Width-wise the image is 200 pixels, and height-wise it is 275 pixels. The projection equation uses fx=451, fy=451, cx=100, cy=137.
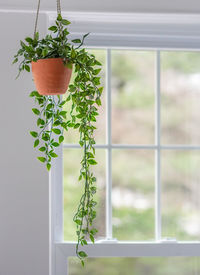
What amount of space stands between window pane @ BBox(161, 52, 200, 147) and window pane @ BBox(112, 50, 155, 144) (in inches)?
2.5

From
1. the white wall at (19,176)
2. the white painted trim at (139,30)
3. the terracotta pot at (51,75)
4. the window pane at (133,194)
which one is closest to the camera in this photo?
the terracotta pot at (51,75)

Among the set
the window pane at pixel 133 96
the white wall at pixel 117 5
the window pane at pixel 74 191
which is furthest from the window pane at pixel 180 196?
the white wall at pixel 117 5

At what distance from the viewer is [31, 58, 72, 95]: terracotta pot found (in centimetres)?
155

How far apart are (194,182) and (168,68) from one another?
560mm

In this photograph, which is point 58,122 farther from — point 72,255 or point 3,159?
point 72,255

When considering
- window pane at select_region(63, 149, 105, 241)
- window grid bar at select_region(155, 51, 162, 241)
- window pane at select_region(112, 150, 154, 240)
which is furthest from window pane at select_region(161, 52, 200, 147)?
window pane at select_region(63, 149, 105, 241)

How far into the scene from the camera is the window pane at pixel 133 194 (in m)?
2.12

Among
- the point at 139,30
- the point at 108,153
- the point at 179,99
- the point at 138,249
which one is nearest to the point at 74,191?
the point at 108,153

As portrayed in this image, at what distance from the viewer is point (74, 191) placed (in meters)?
2.10

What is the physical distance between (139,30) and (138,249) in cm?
101

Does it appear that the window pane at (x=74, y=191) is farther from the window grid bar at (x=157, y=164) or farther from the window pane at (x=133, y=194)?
the window grid bar at (x=157, y=164)

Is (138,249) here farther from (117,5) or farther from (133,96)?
(117,5)

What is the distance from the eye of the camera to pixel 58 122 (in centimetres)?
176

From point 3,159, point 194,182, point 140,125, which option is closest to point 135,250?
point 194,182
